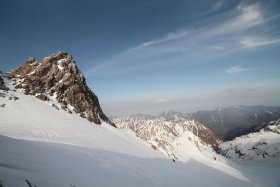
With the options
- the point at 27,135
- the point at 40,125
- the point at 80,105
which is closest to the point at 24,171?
the point at 27,135

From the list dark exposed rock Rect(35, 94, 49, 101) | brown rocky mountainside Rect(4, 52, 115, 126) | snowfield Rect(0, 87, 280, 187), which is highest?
brown rocky mountainside Rect(4, 52, 115, 126)

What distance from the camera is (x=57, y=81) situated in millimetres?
68750

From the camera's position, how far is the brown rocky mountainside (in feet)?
202

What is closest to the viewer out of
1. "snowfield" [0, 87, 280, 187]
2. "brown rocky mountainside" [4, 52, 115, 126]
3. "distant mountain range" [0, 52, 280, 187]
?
"snowfield" [0, 87, 280, 187]

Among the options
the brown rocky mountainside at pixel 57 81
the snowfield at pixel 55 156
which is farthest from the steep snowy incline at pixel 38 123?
the brown rocky mountainside at pixel 57 81

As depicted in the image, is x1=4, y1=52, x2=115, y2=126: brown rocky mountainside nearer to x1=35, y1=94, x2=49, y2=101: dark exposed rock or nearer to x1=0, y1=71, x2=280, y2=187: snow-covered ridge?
x1=35, y1=94, x2=49, y2=101: dark exposed rock

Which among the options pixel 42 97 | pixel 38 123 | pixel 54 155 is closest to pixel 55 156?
pixel 54 155

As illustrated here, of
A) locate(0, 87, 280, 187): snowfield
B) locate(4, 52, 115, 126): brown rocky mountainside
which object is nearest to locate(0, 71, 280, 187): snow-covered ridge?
locate(0, 87, 280, 187): snowfield

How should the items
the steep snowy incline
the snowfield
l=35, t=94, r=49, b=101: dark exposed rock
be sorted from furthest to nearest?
l=35, t=94, r=49, b=101: dark exposed rock
the steep snowy incline
the snowfield

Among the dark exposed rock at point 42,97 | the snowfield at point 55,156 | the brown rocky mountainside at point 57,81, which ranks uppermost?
the brown rocky mountainside at point 57,81

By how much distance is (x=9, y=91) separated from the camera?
5172 centimetres

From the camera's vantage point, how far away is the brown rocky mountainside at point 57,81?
2426 inches

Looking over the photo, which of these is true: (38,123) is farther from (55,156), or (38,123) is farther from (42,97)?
(55,156)

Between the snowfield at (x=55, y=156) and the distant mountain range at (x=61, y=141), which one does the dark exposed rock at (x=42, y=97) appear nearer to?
the distant mountain range at (x=61, y=141)
